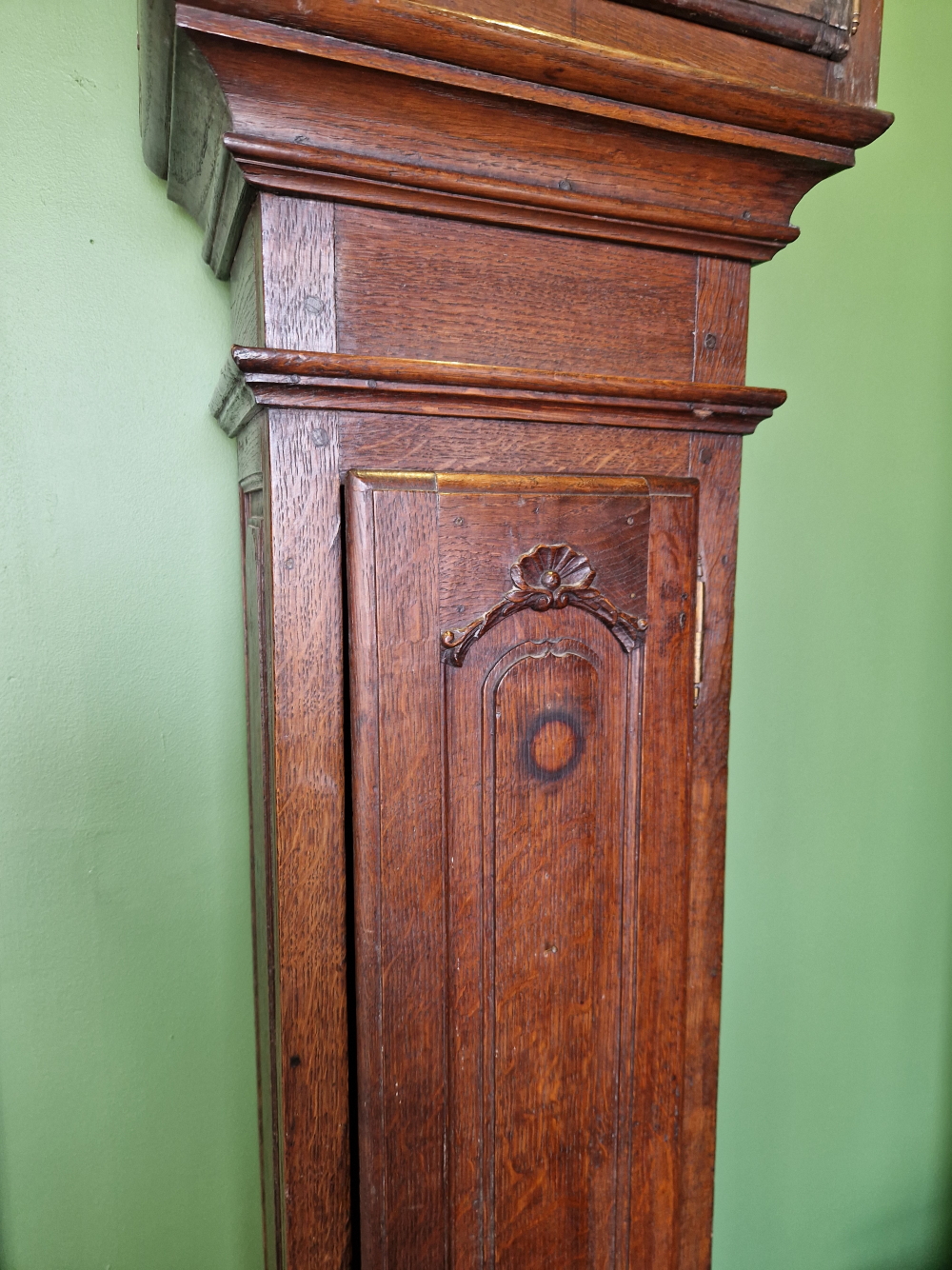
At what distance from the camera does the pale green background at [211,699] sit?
0.98 metres

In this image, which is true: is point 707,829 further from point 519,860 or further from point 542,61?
point 542,61

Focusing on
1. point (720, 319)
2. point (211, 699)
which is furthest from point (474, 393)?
point (211, 699)

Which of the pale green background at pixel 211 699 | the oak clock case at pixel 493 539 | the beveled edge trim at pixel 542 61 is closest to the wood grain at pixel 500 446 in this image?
the oak clock case at pixel 493 539

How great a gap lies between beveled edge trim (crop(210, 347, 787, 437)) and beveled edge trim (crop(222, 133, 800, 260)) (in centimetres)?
12

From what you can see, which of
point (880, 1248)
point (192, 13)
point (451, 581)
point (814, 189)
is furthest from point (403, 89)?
point (880, 1248)

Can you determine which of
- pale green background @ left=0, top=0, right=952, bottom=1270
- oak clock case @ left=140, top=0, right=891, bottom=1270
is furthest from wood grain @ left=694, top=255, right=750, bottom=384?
pale green background @ left=0, top=0, right=952, bottom=1270

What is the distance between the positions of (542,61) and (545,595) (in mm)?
398

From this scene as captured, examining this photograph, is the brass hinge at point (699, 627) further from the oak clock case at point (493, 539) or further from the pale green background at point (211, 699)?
the pale green background at point (211, 699)

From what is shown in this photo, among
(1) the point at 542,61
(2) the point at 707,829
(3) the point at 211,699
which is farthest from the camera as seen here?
(3) the point at 211,699

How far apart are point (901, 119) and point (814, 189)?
0.21 m

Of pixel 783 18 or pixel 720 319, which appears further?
pixel 720 319

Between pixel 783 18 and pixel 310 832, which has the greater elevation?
pixel 783 18

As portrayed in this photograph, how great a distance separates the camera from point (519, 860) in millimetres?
729

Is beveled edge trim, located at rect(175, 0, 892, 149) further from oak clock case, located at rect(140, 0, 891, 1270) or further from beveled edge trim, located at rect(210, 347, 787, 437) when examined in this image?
beveled edge trim, located at rect(210, 347, 787, 437)
